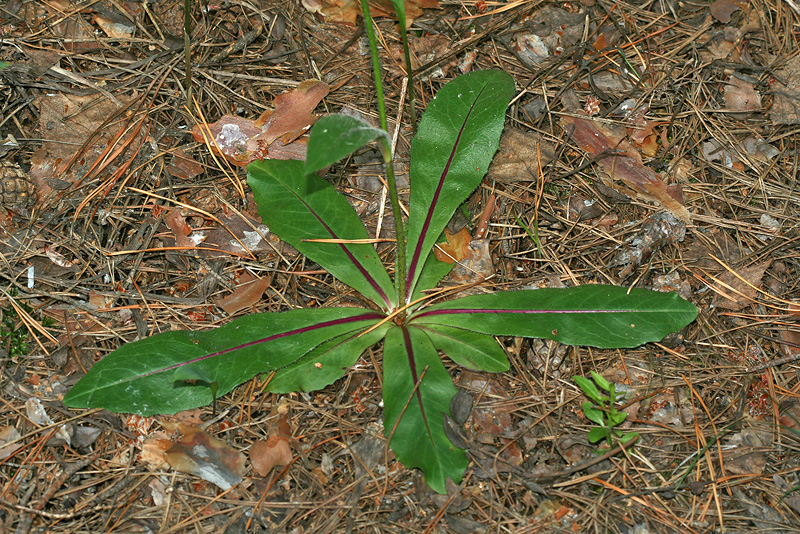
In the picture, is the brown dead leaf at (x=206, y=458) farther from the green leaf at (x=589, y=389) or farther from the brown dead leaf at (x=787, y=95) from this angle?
the brown dead leaf at (x=787, y=95)

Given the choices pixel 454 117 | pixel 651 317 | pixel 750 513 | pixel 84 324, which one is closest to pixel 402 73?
pixel 454 117

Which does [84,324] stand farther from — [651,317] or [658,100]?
[658,100]

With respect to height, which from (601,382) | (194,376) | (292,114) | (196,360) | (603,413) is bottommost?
(603,413)

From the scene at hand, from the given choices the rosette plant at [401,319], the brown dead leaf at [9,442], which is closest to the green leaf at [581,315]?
the rosette plant at [401,319]

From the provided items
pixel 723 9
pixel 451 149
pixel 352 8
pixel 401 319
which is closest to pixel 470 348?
pixel 401 319

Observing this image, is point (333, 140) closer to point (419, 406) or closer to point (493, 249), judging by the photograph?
point (419, 406)

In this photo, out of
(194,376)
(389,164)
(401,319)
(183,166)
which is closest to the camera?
(194,376)
